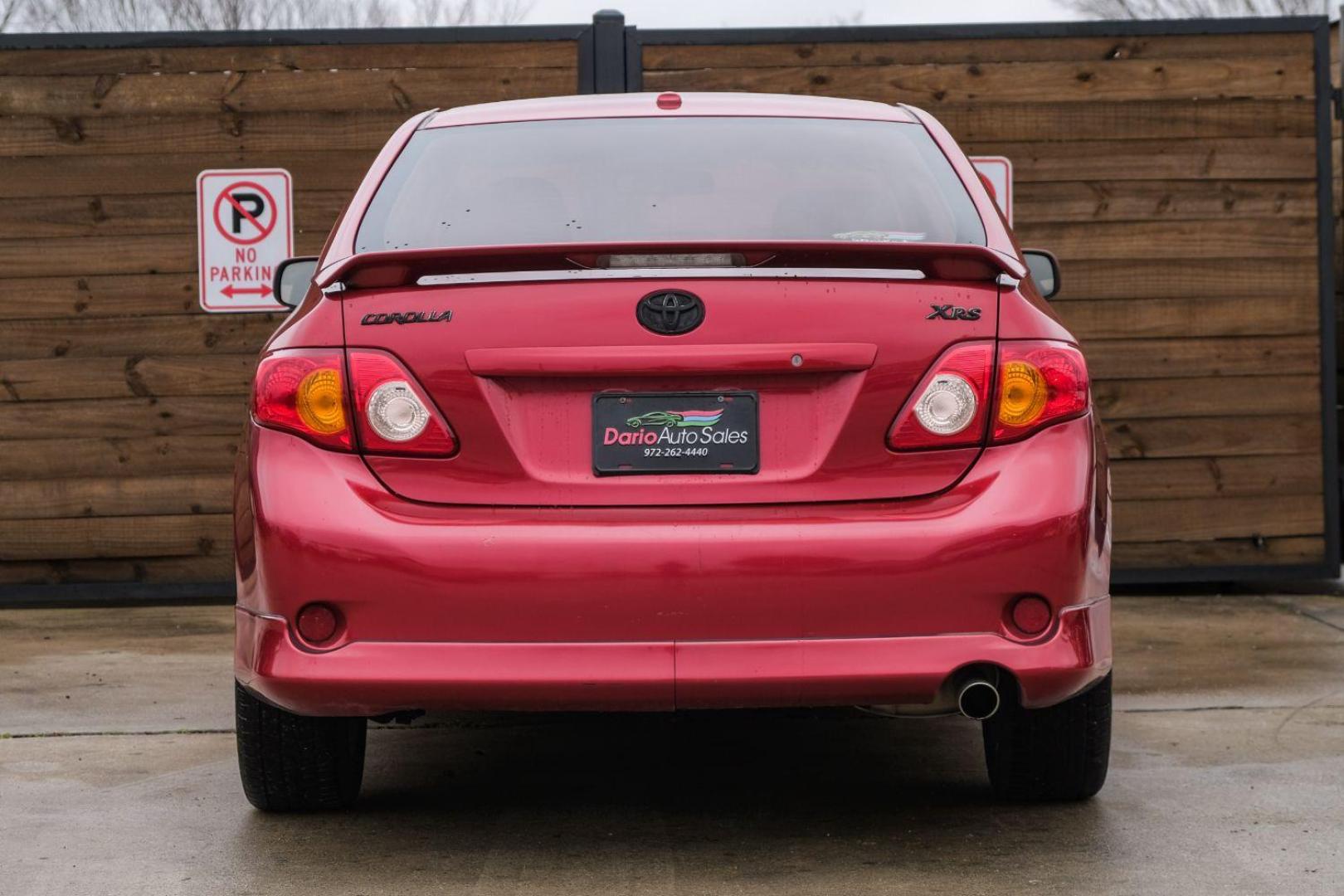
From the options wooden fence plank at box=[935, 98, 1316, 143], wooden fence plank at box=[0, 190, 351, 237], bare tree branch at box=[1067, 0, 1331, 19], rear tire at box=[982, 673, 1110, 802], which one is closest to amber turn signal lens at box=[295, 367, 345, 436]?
rear tire at box=[982, 673, 1110, 802]

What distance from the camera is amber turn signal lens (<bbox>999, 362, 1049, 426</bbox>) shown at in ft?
11.0

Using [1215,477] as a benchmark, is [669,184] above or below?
above

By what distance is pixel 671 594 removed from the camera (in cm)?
320

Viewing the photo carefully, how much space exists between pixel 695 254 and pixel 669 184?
0.61m

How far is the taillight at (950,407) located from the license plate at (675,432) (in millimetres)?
273

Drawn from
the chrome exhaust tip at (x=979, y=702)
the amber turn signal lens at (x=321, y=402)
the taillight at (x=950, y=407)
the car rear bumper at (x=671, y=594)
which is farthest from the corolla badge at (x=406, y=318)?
the chrome exhaust tip at (x=979, y=702)

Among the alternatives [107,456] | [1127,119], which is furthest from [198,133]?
[1127,119]

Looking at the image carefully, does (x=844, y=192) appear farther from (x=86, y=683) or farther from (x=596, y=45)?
(x=596, y=45)

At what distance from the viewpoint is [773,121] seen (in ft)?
13.7

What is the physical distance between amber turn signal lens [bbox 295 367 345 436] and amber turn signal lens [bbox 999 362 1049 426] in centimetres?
122

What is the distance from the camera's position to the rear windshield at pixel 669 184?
3.81 meters

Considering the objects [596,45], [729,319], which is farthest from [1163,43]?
[729,319]

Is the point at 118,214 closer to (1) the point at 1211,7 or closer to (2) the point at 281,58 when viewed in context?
(2) the point at 281,58

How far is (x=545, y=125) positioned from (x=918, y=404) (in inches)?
51.7
